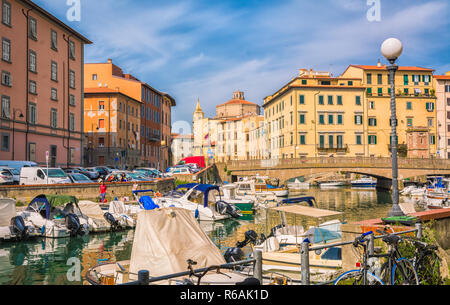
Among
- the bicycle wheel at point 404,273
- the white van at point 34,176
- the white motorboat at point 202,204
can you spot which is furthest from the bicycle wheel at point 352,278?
the white van at point 34,176

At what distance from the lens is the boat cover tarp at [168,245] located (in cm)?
893

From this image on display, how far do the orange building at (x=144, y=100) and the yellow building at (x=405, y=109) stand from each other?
37.0 m

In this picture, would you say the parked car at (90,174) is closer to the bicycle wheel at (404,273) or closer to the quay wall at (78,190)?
the quay wall at (78,190)

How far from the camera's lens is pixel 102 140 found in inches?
2352

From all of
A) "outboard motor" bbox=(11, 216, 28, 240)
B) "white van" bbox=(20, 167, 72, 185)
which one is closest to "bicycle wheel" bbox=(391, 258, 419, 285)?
"outboard motor" bbox=(11, 216, 28, 240)

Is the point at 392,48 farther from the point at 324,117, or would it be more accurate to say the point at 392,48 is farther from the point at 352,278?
the point at 324,117

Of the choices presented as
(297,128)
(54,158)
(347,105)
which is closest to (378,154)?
(347,105)

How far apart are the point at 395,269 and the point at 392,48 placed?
5532mm

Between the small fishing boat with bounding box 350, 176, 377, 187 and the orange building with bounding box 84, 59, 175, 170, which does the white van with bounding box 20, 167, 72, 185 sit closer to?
the orange building with bounding box 84, 59, 175, 170

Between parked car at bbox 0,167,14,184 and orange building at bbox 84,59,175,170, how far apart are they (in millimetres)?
35864

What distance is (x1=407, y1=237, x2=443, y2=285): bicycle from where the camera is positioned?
22.2 ft

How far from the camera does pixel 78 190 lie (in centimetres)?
3175
